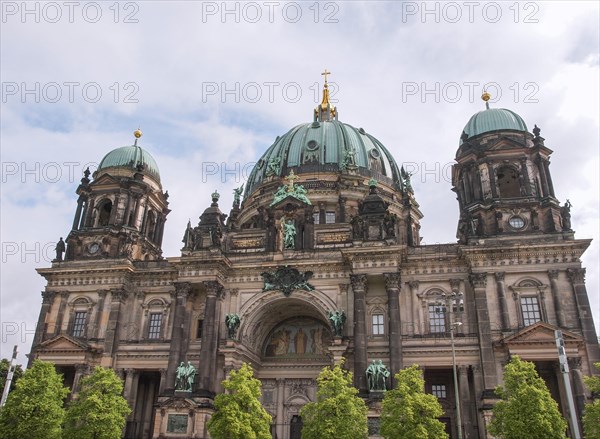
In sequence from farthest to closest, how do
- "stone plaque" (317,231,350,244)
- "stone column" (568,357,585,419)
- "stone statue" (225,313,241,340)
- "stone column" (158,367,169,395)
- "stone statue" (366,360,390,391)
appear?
"stone plaque" (317,231,350,244) < "stone statue" (225,313,241,340) < "stone column" (158,367,169,395) < "stone statue" (366,360,390,391) < "stone column" (568,357,585,419)

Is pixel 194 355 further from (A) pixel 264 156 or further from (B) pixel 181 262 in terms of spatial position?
(A) pixel 264 156

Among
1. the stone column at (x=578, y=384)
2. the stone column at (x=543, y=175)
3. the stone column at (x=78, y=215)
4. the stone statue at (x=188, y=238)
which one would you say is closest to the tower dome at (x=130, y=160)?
the stone column at (x=78, y=215)

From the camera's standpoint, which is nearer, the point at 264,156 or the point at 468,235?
the point at 468,235

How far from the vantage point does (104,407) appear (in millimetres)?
31859

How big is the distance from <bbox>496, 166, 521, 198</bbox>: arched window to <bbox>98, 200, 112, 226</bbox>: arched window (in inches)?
1277

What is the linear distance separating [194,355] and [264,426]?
10669 millimetres

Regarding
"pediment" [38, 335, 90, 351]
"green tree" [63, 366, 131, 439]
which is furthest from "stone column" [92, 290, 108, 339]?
"green tree" [63, 366, 131, 439]

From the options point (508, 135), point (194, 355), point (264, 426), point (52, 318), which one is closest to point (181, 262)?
point (194, 355)

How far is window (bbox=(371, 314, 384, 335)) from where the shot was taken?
3738 centimetres

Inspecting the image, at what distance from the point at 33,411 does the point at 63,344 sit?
8596 mm

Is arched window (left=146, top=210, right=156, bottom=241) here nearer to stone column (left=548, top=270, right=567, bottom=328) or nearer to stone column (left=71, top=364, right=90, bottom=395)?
stone column (left=71, top=364, right=90, bottom=395)

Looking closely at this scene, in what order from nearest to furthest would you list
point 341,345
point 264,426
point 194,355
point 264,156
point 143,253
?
point 264,426, point 341,345, point 194,355, point 143,253, point 264,156

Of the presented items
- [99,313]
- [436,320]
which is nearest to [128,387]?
[99,313]

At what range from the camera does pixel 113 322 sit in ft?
133
